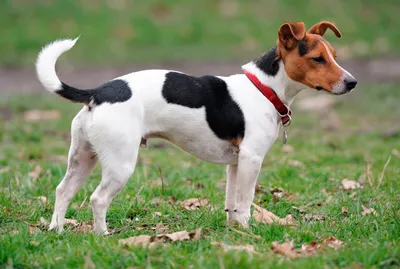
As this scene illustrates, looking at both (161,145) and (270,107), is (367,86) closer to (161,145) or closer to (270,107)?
(161,145)

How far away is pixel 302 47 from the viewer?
4.71 metres

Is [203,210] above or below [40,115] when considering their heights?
above

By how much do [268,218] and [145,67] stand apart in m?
8.93

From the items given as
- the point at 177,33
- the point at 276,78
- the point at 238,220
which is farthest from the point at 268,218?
the point at 177,33

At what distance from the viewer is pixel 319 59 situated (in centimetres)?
469

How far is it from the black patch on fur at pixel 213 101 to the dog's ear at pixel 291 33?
1.70 ft

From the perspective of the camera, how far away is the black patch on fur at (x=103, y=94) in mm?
4379

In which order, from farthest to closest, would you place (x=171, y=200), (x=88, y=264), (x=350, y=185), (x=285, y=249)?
(x=350, y=185) < (x=171, y=200) < (x=285, y=249) < (x=88, y=264)

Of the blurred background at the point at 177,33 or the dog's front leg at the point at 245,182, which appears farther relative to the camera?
the blurred background at the point at 177,33

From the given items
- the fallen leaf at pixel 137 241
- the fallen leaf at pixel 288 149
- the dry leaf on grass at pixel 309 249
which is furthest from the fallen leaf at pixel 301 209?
the fallen leaf at pixel 288 149

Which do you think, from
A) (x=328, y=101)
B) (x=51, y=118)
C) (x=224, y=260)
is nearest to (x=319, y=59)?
(x=224, y=260)

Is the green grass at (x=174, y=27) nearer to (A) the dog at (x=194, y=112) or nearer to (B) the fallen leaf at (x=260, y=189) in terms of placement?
(B) the fallen leaf at (x=260, y=189)

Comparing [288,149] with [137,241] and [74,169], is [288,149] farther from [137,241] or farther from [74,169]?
[137,241]

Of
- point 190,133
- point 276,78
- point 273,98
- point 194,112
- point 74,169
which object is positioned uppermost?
point 276,78
